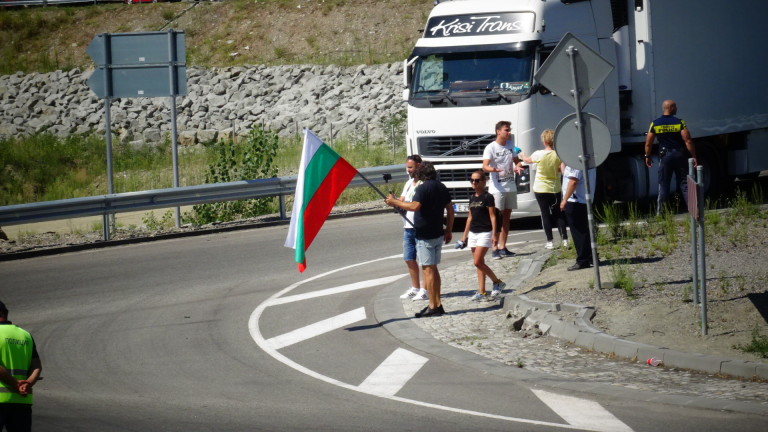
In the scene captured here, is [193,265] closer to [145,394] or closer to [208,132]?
[145,394]

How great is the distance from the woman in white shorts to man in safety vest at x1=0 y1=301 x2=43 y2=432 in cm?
641

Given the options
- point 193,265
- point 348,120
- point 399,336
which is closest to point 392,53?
point 348,120

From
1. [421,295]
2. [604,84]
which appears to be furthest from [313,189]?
[604,84]

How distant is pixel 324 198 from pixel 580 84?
311 centimetres

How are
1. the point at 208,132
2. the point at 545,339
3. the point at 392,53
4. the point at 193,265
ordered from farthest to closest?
the point at 392,53 < the point at 208,132 < the point at 193,265 < the point at 545,339

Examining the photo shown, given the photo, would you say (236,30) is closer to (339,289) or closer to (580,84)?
(339,289)

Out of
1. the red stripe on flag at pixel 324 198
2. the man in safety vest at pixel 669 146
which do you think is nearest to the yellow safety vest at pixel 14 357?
the red stripe on flag at pixel 324 198

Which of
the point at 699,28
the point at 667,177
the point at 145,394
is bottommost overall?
the point at 145,394

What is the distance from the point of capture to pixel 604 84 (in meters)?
17.8

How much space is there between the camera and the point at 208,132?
4309 centimetres

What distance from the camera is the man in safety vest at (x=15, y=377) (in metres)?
6.80

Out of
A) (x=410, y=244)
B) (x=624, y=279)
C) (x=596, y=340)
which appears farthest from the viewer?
(x=410, y=244)

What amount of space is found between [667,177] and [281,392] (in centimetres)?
1003

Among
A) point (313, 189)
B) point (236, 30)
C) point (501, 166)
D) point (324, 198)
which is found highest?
point (236, 30)
